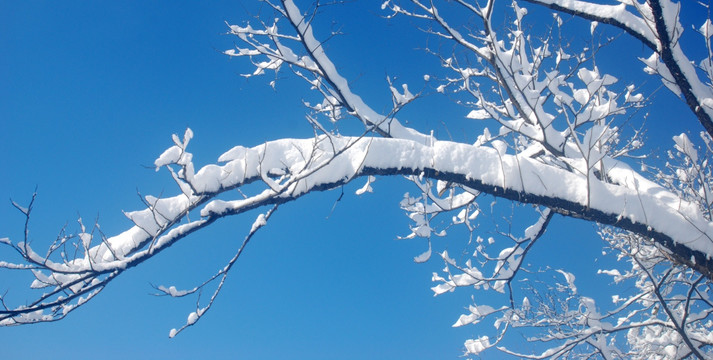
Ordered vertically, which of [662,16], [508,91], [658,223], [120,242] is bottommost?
[658,223]

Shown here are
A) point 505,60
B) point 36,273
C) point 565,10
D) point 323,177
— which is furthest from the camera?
point 505,60

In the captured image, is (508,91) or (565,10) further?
(508,91)

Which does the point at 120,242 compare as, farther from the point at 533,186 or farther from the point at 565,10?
the point at 565,10

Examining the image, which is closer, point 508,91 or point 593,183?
point 593,183

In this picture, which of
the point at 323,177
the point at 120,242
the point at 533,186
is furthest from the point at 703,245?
the point at 120,242

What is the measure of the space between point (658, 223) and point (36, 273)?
176 inches

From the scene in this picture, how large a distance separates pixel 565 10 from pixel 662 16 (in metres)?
0.75

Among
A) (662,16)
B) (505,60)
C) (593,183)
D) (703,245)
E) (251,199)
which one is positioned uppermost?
(505,60)

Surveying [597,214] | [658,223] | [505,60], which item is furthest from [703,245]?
[505,60]

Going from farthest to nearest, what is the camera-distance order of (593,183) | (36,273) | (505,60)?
(505,60) < (593,183) < (36,273)

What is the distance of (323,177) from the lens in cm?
271

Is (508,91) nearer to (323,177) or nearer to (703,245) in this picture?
(703,245)

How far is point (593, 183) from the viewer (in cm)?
289

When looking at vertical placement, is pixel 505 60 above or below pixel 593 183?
above
